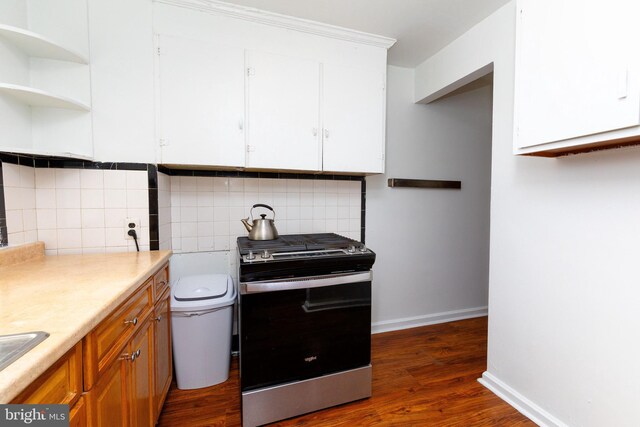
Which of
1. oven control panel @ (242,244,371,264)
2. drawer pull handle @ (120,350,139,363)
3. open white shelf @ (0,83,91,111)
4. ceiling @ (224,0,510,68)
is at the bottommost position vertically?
drawer pull handle @ (120,350,139,363)

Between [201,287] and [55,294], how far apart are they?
950 millimetres

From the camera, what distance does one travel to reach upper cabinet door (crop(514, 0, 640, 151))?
1065mm

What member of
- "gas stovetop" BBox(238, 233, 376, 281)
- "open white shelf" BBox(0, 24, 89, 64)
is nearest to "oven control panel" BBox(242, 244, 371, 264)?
"gas stovetop" BBox(238, 233, 376, 281)

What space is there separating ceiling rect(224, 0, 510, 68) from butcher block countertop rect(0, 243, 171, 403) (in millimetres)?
1717

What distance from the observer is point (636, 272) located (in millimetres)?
1230

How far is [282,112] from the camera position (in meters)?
1.96

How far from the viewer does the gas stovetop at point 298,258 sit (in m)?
1.53

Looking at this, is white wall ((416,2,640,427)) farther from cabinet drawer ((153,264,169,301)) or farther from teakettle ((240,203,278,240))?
cabinet drawer ((153,264,169,301))

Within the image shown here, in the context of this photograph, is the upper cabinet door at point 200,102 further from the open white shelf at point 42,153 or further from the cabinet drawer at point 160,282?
the cabinet drawer at point 160,282

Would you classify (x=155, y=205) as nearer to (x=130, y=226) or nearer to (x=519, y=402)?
(x=130, y=226)

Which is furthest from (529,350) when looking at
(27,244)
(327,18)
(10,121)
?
(10,121)

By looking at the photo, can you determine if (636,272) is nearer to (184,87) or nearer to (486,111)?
(486,111)

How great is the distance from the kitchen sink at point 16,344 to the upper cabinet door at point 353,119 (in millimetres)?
1693

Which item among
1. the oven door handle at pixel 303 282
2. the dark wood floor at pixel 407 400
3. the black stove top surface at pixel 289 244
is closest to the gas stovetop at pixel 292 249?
the black stove top surface at pixel 289 244
